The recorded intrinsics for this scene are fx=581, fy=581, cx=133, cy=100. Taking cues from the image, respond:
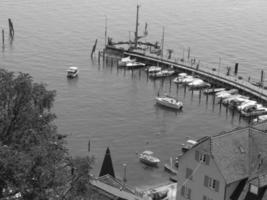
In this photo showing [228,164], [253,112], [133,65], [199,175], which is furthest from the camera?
[133,65]

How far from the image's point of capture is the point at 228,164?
41.7 metres

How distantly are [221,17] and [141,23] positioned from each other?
26.1 metres

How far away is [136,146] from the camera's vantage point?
7844cm

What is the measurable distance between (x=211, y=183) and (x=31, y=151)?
26.7m

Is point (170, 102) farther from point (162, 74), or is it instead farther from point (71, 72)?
point (71, 72)

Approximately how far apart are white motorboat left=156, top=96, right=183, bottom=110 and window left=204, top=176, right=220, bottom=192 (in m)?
51.0

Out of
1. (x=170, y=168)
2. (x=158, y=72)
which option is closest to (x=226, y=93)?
(x=158, y=72)

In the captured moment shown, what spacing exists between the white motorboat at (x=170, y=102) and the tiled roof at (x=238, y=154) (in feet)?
166

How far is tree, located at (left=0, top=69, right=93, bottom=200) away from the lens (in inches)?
680

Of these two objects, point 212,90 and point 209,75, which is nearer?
point 212,90

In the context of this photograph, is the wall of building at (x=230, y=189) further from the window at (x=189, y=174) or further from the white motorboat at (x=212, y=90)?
the white motorboat at (x=212, y=90)

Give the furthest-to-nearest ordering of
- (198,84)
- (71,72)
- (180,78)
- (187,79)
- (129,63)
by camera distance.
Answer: (129,63) < (71,72) < (180,78) < (187,79) < (198,84)

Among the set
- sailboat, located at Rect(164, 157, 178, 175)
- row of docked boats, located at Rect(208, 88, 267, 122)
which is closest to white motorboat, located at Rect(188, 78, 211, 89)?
row of docked boats, located at Rect(208, 88, 267, 122)

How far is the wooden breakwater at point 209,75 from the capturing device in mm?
100500
